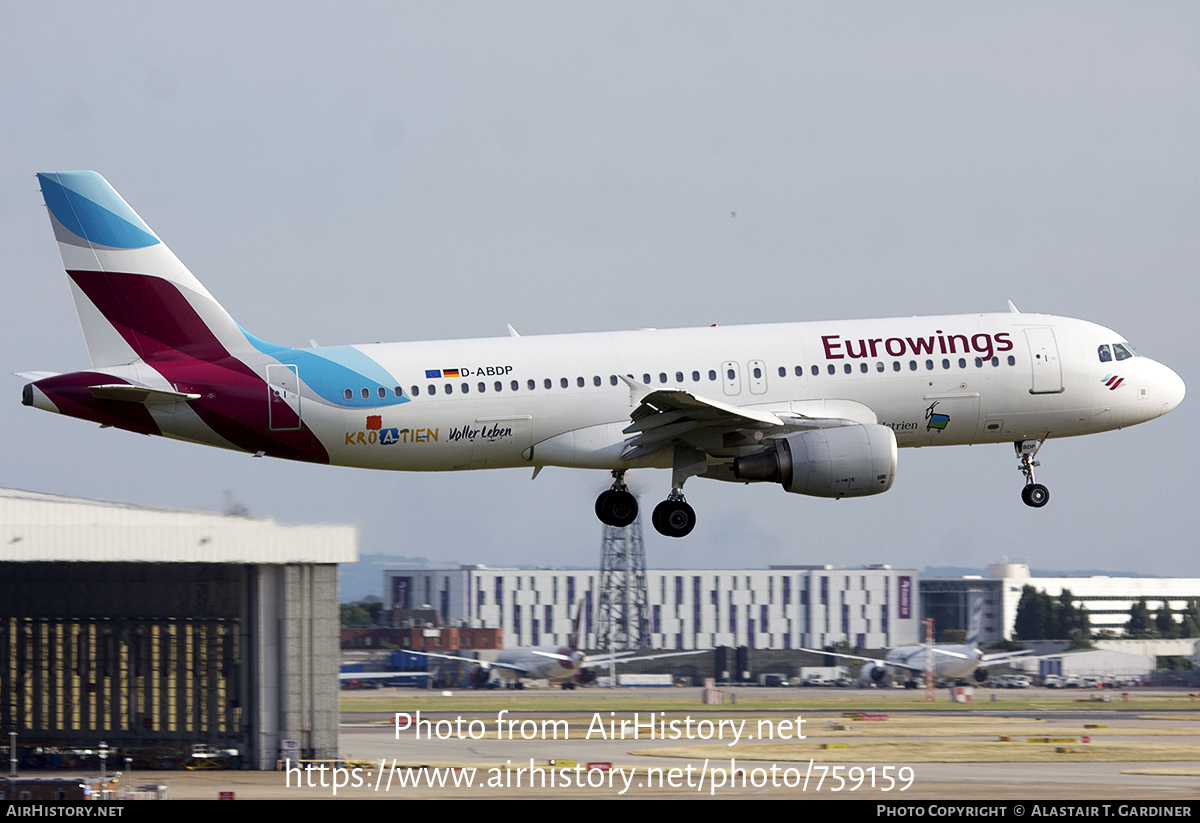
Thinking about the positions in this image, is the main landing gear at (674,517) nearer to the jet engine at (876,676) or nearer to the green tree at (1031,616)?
the jet engine at (876,676)

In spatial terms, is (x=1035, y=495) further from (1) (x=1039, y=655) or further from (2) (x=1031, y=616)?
(2) (x=1031, y=616)

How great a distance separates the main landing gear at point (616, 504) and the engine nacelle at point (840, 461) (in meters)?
4.74

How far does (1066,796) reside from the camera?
4697cm

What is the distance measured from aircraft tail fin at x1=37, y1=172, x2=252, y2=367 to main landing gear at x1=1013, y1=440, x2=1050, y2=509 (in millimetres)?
21871

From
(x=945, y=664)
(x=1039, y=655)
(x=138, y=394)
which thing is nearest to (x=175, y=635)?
(x=138, y=394)

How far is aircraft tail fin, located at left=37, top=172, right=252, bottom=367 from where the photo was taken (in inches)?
1564

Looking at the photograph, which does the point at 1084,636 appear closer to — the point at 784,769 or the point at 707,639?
the point at 707,639

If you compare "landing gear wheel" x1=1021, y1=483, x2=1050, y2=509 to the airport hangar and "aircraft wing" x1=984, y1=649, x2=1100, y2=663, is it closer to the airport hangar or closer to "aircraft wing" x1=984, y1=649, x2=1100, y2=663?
the airport hangar

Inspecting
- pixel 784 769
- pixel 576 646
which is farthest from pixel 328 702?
pixel 576 646

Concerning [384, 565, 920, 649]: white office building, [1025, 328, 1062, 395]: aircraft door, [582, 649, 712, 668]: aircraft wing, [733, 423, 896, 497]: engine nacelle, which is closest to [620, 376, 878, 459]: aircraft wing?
[733, 423, 896, 497]: engine nacelle

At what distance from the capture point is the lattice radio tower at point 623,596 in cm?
15200

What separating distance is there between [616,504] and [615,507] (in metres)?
0.09
